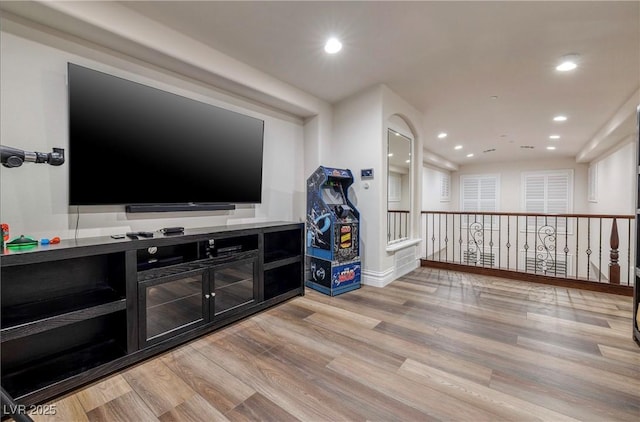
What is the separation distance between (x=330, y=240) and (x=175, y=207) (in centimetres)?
167

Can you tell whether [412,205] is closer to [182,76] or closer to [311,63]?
[311,63]

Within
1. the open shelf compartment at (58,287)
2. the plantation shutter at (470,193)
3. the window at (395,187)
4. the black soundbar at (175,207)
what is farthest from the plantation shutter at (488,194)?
the open shelf compartment at (58,287)

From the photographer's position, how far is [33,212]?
1924 mm

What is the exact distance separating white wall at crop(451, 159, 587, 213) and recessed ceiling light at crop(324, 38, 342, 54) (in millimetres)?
8833

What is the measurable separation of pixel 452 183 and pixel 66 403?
11.0 meters

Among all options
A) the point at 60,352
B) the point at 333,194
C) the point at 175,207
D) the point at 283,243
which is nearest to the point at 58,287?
the point at 60,352

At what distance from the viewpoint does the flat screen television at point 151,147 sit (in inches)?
79.0

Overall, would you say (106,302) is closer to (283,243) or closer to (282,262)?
(282,262)

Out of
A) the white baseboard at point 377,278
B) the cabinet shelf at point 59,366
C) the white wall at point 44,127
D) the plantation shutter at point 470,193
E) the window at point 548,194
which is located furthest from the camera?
the plantation shutter at point 470,193

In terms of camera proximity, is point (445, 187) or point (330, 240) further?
point (445, 187)

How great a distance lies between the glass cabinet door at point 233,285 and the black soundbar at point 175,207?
68cm

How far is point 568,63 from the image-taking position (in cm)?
285

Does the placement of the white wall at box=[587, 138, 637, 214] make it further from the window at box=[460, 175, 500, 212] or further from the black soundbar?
the black soundbar

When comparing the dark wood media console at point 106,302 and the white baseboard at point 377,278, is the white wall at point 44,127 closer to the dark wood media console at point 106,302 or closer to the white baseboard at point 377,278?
the dark wood media console at point 106,302
